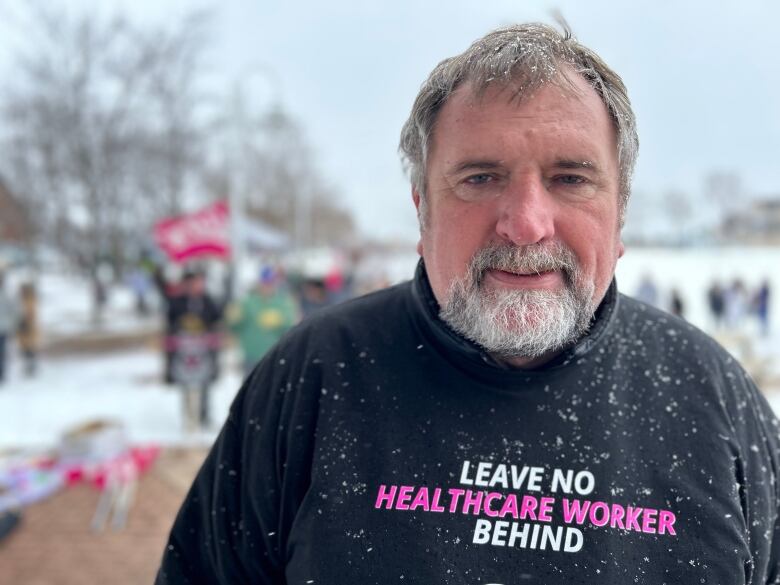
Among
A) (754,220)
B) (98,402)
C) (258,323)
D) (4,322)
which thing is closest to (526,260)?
(258,323)

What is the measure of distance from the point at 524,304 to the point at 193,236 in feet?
30.7

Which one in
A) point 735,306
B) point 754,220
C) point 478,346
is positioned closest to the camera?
point 478,346

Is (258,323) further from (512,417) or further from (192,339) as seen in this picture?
(512,417)

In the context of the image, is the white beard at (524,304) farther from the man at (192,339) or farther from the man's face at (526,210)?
the man at (192,339)

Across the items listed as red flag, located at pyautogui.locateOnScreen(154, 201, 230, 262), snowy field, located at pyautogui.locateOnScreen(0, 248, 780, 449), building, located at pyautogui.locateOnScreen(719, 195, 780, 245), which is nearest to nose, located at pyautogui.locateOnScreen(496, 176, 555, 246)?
snowy field, located at pyautogui.locateOnScreen(0, 248, 780, 449)

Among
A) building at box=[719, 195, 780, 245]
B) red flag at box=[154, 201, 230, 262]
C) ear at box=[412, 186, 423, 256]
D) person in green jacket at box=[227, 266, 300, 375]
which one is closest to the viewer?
ear at box=[412, 186, 423, 256]

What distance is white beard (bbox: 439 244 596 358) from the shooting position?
1242 mm

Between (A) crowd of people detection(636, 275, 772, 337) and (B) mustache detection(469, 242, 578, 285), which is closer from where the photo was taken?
(B) mustache detection(469, 242, 578, 285)

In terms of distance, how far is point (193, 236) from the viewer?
9.97 meters

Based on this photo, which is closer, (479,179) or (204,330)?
(479,179)

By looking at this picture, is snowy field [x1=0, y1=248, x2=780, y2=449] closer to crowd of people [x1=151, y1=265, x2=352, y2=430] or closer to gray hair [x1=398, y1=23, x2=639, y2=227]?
crowd of people [x1=151, y1=265, x2=352, y2=430]

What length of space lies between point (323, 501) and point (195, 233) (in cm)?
927

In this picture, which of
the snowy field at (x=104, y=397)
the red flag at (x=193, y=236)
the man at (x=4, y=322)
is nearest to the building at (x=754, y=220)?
the snowy field at (x=104, y=397)

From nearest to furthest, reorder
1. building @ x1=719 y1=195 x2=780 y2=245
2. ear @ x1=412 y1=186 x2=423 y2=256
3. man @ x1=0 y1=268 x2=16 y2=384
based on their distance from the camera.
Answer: ear @ x1=412 y1=186 x2=423 y2=256
man @ x1=0 y1=268 x2=16 y2=384
building @ x1=719 y1=195 x2=780 y2=245
